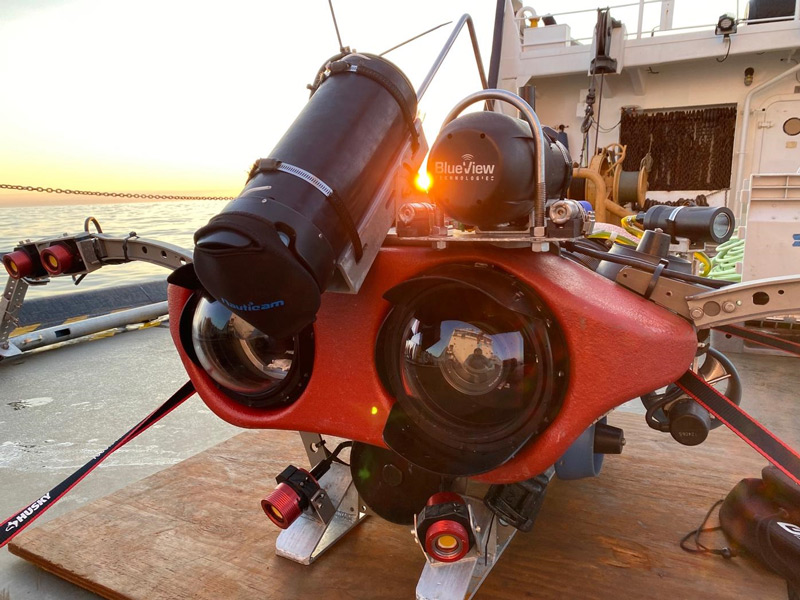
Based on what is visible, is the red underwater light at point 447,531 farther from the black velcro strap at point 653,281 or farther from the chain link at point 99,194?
the chain link at point 99,194

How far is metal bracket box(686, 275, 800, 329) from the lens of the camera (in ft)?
3.22

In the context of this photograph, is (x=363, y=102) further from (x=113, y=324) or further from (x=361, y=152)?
(x=113, y=324)

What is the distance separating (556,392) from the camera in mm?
1045

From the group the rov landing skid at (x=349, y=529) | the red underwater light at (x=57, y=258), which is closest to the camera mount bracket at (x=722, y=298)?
the rov landing skid at (x=349, y=529)

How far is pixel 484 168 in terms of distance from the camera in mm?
1059

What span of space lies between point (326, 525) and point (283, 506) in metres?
0.17

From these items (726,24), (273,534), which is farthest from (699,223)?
(726,24)

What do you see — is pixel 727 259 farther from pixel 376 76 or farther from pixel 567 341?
pixel 376 76

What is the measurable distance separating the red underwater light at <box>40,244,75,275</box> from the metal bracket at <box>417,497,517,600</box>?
1562 millimetres

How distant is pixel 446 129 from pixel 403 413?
59 cm

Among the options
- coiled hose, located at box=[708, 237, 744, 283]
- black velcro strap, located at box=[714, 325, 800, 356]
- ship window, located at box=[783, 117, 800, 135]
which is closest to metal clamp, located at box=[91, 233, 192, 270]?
black velcro strap, located at box=[714, 325, 800, 356]

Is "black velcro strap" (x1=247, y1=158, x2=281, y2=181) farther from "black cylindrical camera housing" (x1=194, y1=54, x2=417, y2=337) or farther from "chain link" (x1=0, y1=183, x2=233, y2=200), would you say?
"chain link" (x1=0, y1=183, x2=233, y2=200)

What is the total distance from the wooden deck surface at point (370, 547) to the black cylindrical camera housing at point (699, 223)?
0.82 meters

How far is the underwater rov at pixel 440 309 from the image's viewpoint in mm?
956
